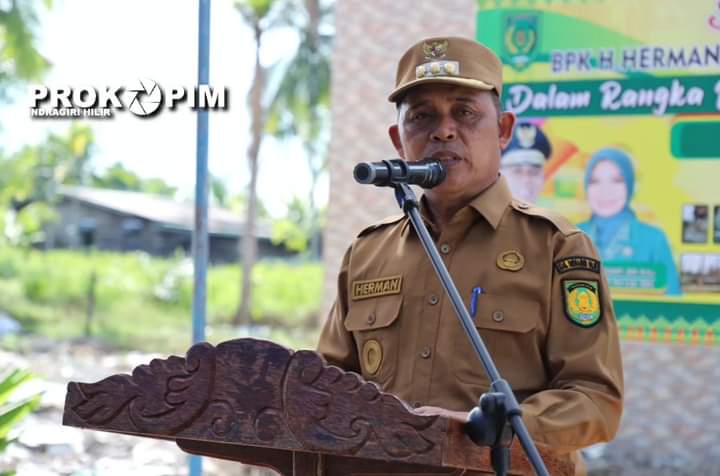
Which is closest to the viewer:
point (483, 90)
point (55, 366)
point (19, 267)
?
point (483, 90)

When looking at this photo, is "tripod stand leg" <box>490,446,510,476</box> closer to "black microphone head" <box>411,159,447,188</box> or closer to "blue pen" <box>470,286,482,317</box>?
"black microphone head" <box>411,159,447,188</box>

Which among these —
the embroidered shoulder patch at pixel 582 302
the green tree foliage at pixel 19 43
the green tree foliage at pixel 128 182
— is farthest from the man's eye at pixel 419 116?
the green tree foliage at pixel 128 182

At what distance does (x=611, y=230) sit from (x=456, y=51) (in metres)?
3.49

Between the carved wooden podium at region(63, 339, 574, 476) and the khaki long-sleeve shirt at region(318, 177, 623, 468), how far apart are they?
266 mm

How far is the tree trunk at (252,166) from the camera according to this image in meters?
26.0

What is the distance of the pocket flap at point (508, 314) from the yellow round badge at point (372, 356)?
29cm

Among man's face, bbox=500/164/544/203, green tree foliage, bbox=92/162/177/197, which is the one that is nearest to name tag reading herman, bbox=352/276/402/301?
man's face, bbox=500/164/544/203

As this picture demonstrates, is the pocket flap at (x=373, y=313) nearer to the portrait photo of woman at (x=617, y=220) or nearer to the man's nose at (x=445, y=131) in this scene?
the man's nose at (x=445, y=131)

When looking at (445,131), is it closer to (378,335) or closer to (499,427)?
(378,335)

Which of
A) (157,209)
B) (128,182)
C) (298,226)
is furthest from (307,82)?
(128,182)

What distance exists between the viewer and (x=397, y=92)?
251 centimetres

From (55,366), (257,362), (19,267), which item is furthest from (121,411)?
(19,267)

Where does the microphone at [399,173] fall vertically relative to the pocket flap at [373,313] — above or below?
above

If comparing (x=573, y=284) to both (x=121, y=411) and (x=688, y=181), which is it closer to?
(x=121, y=411)
